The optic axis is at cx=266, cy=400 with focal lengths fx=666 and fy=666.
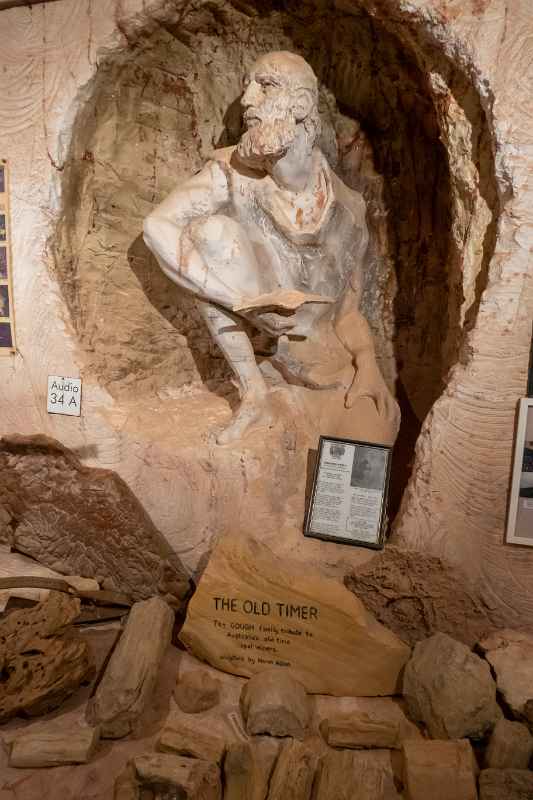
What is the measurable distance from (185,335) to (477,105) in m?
1.78

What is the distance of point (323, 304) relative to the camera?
9.76ft

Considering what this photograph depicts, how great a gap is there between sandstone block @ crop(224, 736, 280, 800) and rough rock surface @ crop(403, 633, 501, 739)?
0.50 m

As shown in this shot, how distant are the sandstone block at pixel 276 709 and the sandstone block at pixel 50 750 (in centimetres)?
50

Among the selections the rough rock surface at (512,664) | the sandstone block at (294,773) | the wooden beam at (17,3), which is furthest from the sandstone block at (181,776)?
the wooden beam at (17,3)

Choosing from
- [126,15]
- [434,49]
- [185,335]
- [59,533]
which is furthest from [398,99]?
[59,533]

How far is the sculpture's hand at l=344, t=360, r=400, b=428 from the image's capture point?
287cm

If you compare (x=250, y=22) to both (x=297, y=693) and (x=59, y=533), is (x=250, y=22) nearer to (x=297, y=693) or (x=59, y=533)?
(x=59, y=533)

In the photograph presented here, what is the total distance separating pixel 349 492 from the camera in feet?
8.59

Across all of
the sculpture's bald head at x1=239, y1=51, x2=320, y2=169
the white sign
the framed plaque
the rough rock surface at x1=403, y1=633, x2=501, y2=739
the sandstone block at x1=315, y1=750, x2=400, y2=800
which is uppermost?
the sculpture's bald head at x1=239, y1=51, x2=320, y2=169

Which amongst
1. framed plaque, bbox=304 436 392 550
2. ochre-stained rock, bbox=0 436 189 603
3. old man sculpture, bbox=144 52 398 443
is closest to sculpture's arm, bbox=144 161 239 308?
old man sculpture, bbox=144 52 398 443

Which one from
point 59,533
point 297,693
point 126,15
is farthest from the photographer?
point 59,533

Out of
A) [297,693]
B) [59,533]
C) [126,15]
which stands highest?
[126,15]

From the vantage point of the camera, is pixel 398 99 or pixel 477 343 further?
pixel 398 99

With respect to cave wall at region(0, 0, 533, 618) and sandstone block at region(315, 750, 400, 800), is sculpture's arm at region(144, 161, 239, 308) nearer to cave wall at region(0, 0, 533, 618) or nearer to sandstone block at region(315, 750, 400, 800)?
cave wall at region(0, 0, 533, 618)
